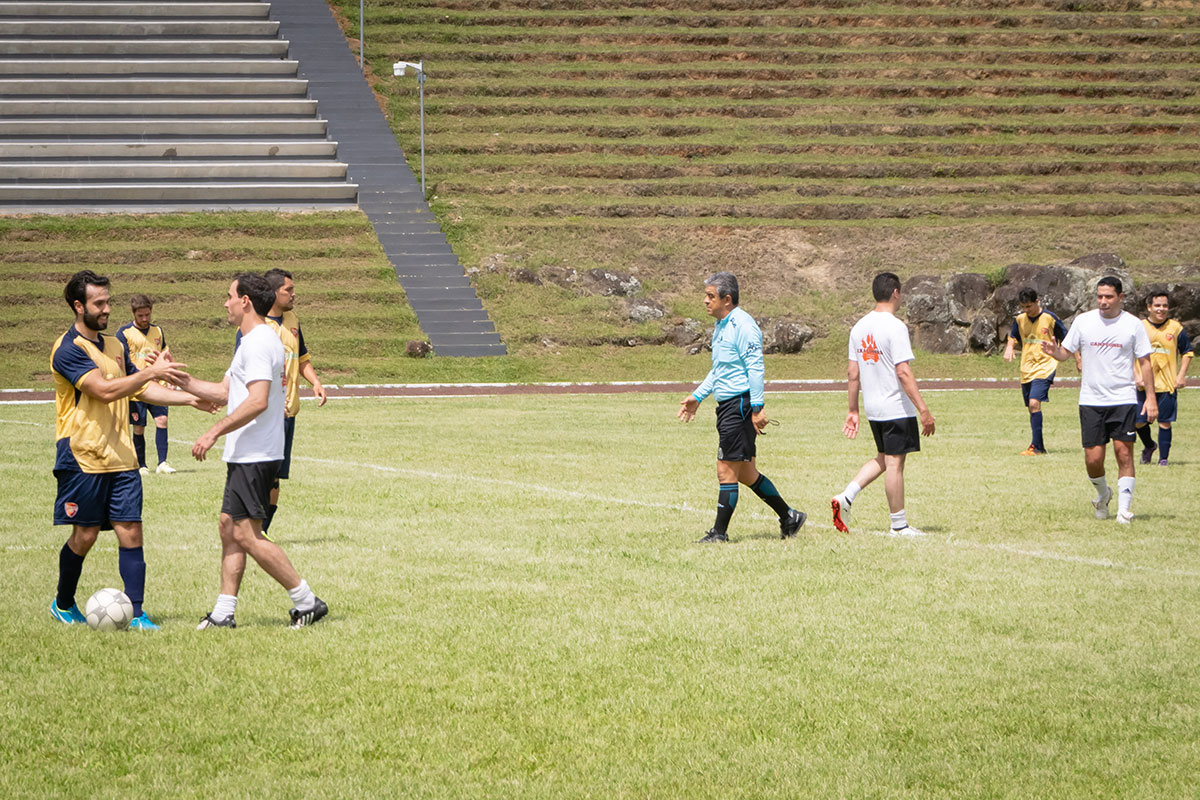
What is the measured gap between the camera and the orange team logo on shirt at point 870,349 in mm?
11688

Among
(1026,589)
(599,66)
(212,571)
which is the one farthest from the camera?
(599,66)

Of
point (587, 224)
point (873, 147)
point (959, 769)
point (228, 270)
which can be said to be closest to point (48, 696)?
point (959, 769)

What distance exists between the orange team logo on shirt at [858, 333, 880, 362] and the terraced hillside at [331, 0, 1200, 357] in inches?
1013

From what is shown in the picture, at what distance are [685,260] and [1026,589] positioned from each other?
33540mm

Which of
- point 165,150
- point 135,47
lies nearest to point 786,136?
point 165,150

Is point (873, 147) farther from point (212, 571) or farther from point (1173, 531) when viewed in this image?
point (212, 571)

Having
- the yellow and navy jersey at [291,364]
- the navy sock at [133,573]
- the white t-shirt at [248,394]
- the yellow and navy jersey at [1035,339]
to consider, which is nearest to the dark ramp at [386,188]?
the yellow and navy jersey at [1035,339]

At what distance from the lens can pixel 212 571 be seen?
404 inches

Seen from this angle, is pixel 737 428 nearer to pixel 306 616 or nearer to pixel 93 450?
pixel 306 616

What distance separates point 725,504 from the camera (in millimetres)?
11328

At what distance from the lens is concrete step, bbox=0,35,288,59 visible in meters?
51.1

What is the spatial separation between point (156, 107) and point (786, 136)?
23.8 m

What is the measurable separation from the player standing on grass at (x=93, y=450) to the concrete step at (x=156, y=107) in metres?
42.7

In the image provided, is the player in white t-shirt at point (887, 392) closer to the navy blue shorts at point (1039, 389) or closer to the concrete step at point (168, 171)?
the navy blue shorts at point (1039, 389)
